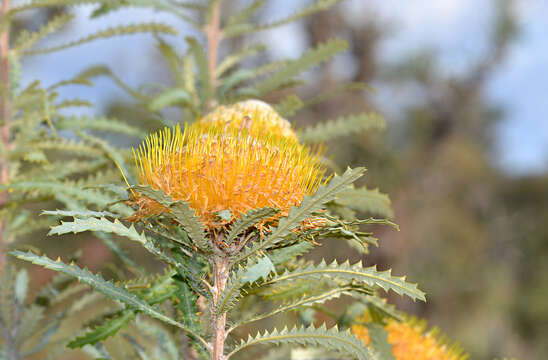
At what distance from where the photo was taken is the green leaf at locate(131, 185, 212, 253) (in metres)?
0.57

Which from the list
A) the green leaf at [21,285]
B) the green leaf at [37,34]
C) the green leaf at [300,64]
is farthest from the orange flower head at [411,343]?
the green leaf at [37,34]

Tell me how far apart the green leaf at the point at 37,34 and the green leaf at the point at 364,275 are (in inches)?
40.9

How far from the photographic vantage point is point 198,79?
56.7 inches

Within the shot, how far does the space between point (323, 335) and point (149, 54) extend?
36.0ft

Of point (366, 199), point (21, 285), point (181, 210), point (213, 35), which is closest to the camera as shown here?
point (181, 210)

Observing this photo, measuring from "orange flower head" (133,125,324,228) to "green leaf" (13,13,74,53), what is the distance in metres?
0.81

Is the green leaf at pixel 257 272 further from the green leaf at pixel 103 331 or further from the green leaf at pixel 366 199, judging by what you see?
the green leaf at pixel 366 199

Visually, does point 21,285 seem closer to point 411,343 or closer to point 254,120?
point 254,120

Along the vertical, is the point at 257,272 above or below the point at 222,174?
below

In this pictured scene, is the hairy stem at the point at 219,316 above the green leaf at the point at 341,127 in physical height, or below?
below

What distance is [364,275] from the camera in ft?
2.17

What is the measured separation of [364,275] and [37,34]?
1.17m

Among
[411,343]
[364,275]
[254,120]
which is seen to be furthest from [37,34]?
[411,343]

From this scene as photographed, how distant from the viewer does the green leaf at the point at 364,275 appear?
24.7 inches
